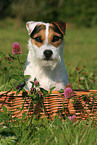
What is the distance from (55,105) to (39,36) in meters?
1.04

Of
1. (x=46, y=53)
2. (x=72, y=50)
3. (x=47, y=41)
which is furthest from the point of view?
(x=72, y=50)

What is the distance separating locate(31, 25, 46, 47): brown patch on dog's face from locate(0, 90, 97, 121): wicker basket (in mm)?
828

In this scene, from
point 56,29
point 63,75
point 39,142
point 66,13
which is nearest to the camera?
point 39,142

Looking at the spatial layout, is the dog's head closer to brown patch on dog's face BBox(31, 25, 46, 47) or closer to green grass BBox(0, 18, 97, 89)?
brown patch on dog's face BBox(31, 25, 46, 47)

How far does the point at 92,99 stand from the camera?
9.35 feet

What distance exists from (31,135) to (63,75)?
140 cm

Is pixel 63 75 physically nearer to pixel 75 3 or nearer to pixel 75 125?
pixel 75 125

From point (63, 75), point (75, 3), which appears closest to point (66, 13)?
point (75, 3)

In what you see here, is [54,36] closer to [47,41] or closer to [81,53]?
[47,41]

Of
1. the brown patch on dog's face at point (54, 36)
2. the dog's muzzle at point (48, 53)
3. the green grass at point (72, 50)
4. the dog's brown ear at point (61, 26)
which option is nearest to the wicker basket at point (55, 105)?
the green grass at point (72, 50)

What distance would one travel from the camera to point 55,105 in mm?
2805

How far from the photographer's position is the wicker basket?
2.76 m

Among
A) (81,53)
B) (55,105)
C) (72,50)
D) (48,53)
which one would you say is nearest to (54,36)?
(48,53)

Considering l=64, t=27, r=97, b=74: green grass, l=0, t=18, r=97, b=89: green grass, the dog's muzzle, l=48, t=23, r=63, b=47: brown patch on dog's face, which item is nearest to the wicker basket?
l=0, t=18, r=97, b=89: green grass
